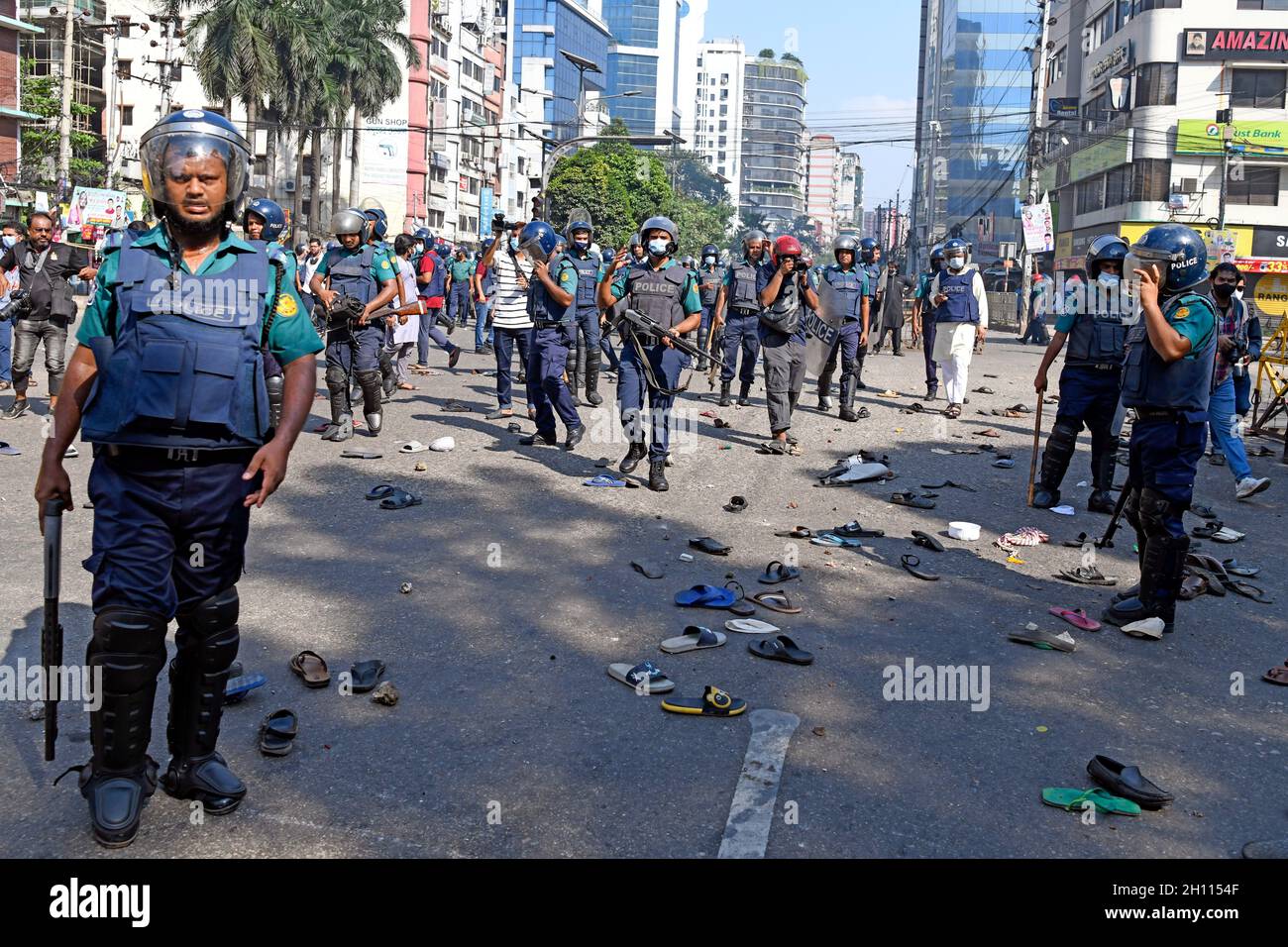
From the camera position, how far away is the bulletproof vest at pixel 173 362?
3678 mm

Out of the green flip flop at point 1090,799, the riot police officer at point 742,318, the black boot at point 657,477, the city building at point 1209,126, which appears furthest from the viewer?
the city building at point 1209,126

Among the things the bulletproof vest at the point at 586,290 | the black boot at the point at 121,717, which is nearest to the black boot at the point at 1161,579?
the black boot at the point at 121,717

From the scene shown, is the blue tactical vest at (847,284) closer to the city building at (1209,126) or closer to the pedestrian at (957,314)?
the pedestrian at (957,314)

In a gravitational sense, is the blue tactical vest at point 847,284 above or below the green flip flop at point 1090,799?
above

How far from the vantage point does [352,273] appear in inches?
452

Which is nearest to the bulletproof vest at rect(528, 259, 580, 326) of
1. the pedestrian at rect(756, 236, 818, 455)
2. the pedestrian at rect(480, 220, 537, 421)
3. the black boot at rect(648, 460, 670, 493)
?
the pedestrian at rect(480, 220, 537, 421)

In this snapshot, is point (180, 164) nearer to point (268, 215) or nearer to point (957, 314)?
point (268, 215)

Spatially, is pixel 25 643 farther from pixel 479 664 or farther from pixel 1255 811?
pixel 1255 811

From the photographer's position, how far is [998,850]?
3.87m

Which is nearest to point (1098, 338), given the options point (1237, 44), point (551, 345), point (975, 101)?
point (551, 345)

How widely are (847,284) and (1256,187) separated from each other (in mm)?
45969

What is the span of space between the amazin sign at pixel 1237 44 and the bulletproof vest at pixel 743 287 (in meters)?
47.0

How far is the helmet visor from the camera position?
3.80m
